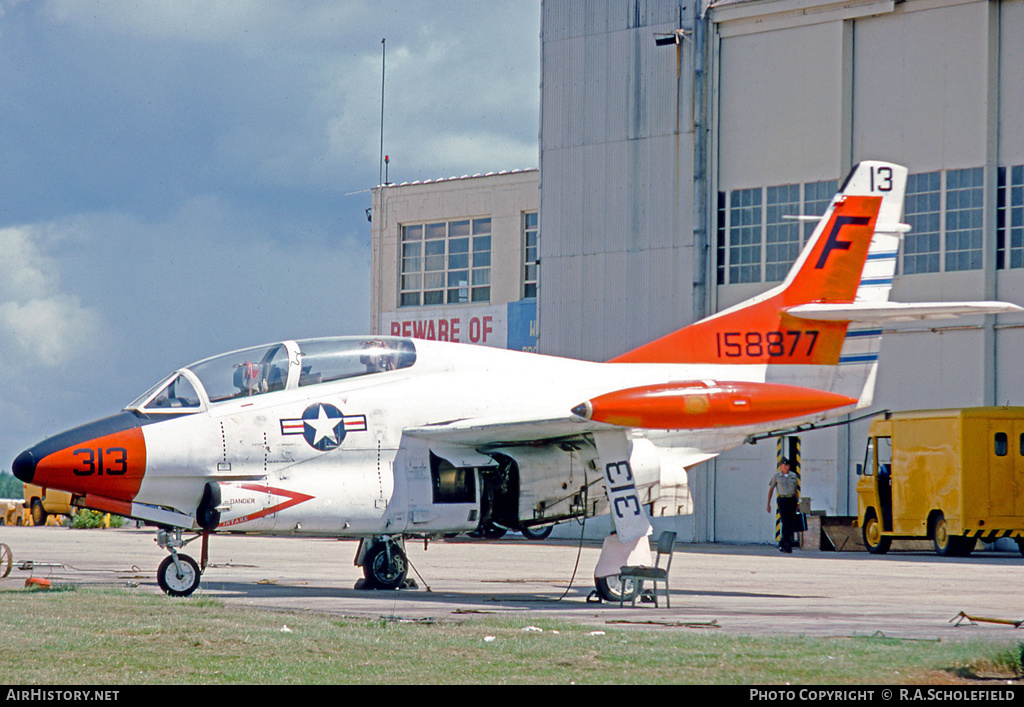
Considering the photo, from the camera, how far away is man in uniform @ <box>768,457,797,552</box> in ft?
88.6

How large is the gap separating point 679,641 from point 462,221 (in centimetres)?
3692

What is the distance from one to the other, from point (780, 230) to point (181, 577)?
71.3 ft

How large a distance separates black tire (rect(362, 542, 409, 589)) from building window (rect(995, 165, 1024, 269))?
62.4 feet

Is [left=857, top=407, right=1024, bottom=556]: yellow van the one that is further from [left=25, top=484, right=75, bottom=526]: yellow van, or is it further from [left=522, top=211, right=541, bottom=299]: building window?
[left=25, top=484, right=75, bottom=526]: yellow van

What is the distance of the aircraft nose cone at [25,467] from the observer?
1316cm

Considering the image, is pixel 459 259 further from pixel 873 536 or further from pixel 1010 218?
pixel 873 536

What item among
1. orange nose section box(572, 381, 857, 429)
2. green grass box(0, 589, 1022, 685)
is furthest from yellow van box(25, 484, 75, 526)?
green grass box(0, 589, 1022, 685)

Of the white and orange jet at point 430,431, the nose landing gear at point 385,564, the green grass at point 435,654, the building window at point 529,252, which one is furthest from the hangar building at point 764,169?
the green grass at point 435,654

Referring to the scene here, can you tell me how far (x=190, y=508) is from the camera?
14.0m

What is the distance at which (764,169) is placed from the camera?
3247 cm

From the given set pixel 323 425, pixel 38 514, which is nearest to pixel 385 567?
pixel 323 425

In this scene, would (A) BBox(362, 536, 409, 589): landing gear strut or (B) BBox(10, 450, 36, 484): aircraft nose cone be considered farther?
(A) BBox(362, 536, 409, 589): landing gear strut

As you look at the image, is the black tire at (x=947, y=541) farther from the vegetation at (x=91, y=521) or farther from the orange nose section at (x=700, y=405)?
the vegetation at (x=91, y=521)

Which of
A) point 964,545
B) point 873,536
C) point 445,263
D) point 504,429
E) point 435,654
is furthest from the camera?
point 445,263
